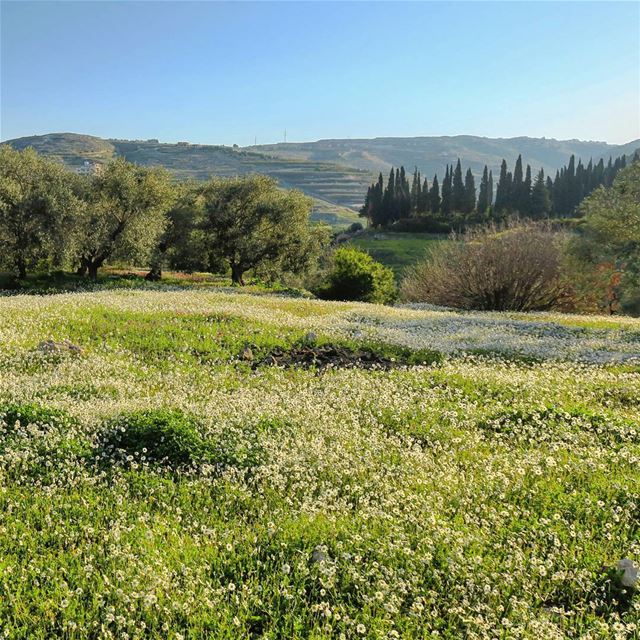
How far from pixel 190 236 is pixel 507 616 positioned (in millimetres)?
52187

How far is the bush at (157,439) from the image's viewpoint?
339 inches

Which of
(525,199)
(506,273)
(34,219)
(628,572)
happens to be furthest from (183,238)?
(525,199)

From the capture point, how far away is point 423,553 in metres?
6.22

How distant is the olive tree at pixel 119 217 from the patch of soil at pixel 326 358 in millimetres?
32538

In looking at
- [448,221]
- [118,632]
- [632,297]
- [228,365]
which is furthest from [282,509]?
[448,221]

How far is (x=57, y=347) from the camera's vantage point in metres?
15.4

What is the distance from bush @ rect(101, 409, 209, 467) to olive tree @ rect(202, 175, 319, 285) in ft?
142

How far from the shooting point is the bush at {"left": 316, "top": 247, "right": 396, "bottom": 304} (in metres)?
51.4

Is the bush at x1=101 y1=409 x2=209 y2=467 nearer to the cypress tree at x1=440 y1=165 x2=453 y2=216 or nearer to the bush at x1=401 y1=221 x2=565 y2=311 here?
the bush at x1=401 y1=221 x2=565 y2=311

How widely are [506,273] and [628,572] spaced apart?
4182 centimetres

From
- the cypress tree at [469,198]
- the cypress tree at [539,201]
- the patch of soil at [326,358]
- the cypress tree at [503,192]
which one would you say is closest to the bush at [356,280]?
the patch of soil at [326,358]

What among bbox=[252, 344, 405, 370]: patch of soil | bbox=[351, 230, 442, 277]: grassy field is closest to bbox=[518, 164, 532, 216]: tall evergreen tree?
bbox=[351, 230, 442, 277]: grassy field

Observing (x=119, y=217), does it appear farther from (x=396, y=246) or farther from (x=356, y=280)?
(x=396, y=246)

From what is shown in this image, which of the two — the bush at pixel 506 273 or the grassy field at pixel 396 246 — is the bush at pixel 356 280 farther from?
the grassy field at pixel 396 246
